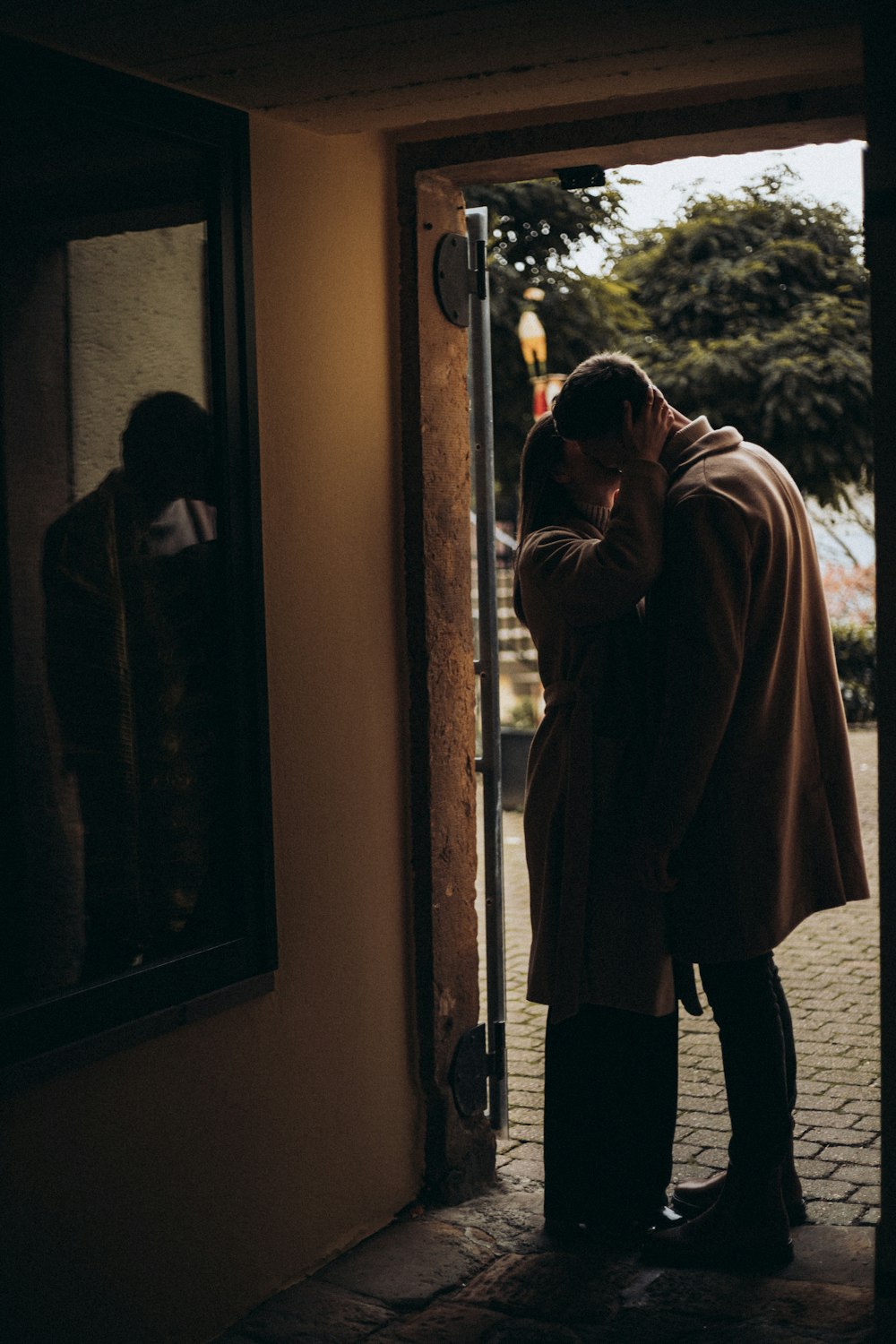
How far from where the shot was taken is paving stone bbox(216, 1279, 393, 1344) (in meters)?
3.38

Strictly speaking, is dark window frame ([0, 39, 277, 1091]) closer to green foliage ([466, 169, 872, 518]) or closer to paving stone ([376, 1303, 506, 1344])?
paving stone ([376, 1303, 506, 1344])

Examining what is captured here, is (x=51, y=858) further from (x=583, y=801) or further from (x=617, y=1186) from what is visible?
(x=617, y=1186)

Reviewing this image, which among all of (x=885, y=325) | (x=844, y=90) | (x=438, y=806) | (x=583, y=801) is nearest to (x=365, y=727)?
(x=438, y=806)

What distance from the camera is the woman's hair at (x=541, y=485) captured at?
3.91 metres

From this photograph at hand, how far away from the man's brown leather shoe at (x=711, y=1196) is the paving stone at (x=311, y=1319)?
92 cm

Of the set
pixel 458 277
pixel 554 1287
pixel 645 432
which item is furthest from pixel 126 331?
pixel 554 1287

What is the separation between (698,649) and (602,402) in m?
0.65

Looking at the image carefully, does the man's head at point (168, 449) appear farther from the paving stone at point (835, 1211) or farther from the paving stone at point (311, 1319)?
the paving stone at point (835, 1211)

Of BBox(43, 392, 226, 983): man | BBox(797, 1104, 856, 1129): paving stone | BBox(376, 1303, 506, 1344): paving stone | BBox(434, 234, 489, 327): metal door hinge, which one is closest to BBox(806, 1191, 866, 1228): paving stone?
BBox(797, 1104, 856, 1129): paving stone

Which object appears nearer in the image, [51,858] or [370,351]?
[51,858]

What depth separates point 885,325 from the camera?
306 centimetres

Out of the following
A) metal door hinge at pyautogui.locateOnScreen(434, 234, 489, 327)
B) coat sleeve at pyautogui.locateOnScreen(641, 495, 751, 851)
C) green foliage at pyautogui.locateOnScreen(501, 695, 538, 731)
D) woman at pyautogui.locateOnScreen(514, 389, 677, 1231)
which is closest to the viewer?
coat sleeve at pyautogui.locateOnScreen(641, 495, 751, 851)

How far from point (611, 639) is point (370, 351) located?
1.02 m

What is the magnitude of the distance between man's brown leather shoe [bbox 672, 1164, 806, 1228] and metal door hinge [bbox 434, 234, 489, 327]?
95.9 inches
